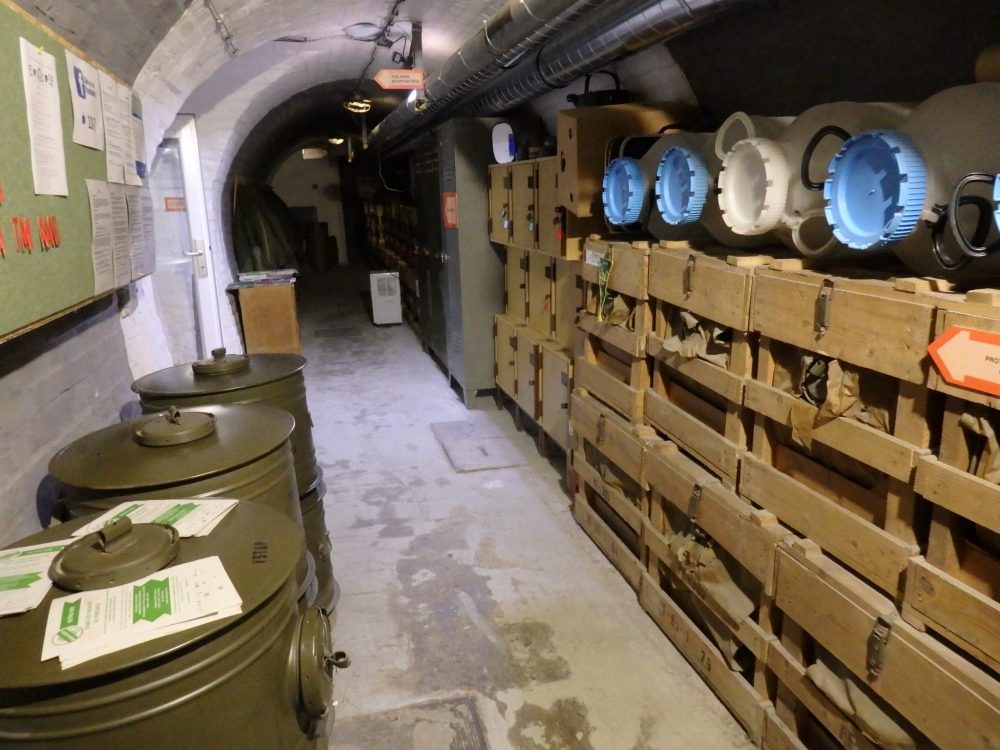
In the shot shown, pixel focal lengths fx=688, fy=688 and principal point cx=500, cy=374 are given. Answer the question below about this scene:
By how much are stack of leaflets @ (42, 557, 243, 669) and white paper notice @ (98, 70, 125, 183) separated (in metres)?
1.79

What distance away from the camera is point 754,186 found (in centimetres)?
192

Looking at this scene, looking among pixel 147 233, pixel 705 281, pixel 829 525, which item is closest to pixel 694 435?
pixel 705 281

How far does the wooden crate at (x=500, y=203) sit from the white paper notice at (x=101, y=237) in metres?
2.40

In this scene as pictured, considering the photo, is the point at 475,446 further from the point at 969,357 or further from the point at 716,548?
the point at 969,357

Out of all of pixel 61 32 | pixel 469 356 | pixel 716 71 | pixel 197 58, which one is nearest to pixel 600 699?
pixel 716 71

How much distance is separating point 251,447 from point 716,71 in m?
2.24

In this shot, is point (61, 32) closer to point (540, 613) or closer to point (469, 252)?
point (540, 613)

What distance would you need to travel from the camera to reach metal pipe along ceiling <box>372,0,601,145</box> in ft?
8.02

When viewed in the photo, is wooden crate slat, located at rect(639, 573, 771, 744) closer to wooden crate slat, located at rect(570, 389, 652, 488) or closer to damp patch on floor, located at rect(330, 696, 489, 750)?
wooden crate slat, located at rect(570, 389, 652, 488)

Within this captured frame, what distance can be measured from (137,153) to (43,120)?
3.39 ft

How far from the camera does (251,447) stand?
68.1 inches

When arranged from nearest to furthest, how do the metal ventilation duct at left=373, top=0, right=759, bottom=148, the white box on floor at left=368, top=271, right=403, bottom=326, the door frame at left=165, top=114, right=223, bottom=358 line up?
1. the metal ventilation duct at left=373, top=0, right=759, bottom=148
2. the door frame at left=165, top=114, right=223, bottom=358
3. the white box on floor at left=368, top=271, right=403, bottom=326

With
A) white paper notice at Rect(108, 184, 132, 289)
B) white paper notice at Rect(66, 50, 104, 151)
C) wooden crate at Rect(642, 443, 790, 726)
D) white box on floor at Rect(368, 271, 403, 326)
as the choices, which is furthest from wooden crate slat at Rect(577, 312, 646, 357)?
white box on floor at Rect(368, 271, 403, 326)

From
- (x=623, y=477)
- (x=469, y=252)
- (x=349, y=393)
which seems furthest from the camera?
(x=349, y=393)
